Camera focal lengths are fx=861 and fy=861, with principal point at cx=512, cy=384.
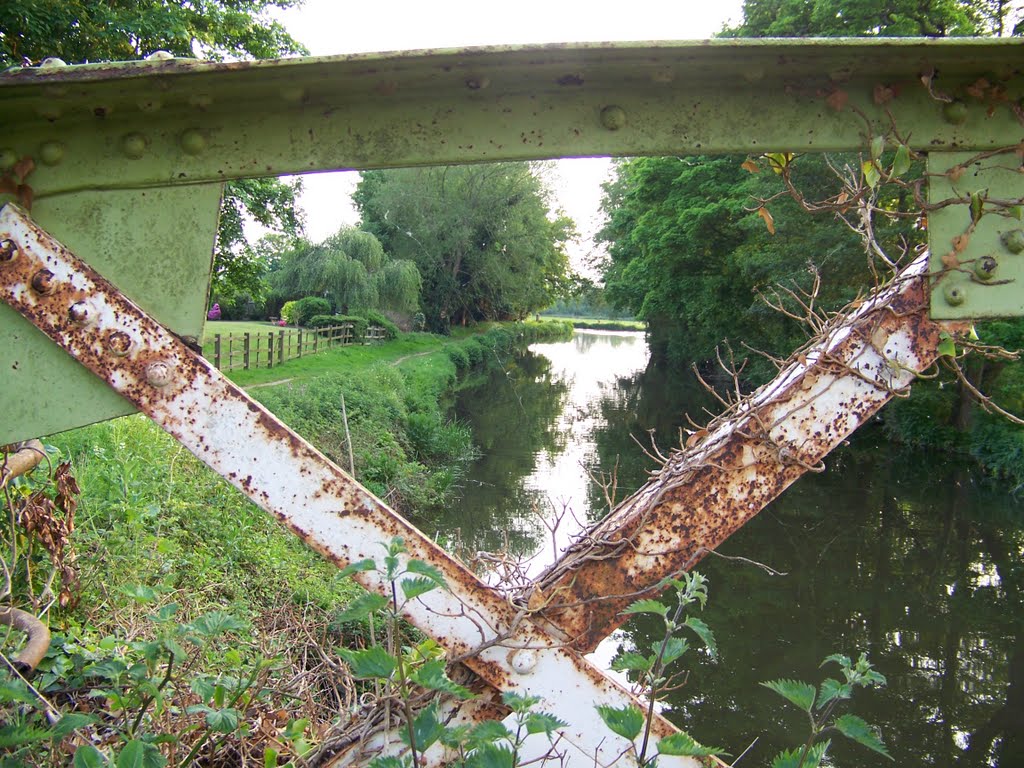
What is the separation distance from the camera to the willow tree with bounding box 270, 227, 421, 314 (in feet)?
123

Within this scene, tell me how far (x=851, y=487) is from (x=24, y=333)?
1584cm

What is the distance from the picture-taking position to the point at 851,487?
1572 centimetres

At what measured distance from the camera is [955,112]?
1884mm

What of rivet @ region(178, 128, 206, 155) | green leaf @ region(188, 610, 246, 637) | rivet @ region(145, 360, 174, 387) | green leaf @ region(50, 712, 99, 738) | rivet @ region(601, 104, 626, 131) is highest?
rivet @ region(601, 104, 626, 131)

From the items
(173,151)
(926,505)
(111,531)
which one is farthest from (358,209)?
(173,151)

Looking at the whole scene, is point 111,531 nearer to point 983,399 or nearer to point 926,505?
point 983,399

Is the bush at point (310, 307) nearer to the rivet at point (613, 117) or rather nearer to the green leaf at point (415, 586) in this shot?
the rivet at point (613, 117)

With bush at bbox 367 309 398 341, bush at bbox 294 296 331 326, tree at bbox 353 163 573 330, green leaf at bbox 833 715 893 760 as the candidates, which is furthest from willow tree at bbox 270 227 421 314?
green leaf at bbox 833 715 893 760

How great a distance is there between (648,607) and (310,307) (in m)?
38.1

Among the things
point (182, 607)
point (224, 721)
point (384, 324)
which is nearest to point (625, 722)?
point (224, 721)

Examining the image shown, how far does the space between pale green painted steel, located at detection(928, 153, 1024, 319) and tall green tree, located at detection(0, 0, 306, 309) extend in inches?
433

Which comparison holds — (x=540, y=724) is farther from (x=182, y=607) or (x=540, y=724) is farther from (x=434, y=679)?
(x=182, y=607)

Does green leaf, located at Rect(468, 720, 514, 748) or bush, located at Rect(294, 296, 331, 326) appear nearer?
green leaf, located at Rect(468, 720, 514, 748)

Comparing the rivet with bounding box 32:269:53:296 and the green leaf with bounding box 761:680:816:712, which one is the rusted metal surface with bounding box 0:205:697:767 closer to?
the rivet with bounding box 32:269:53:296
